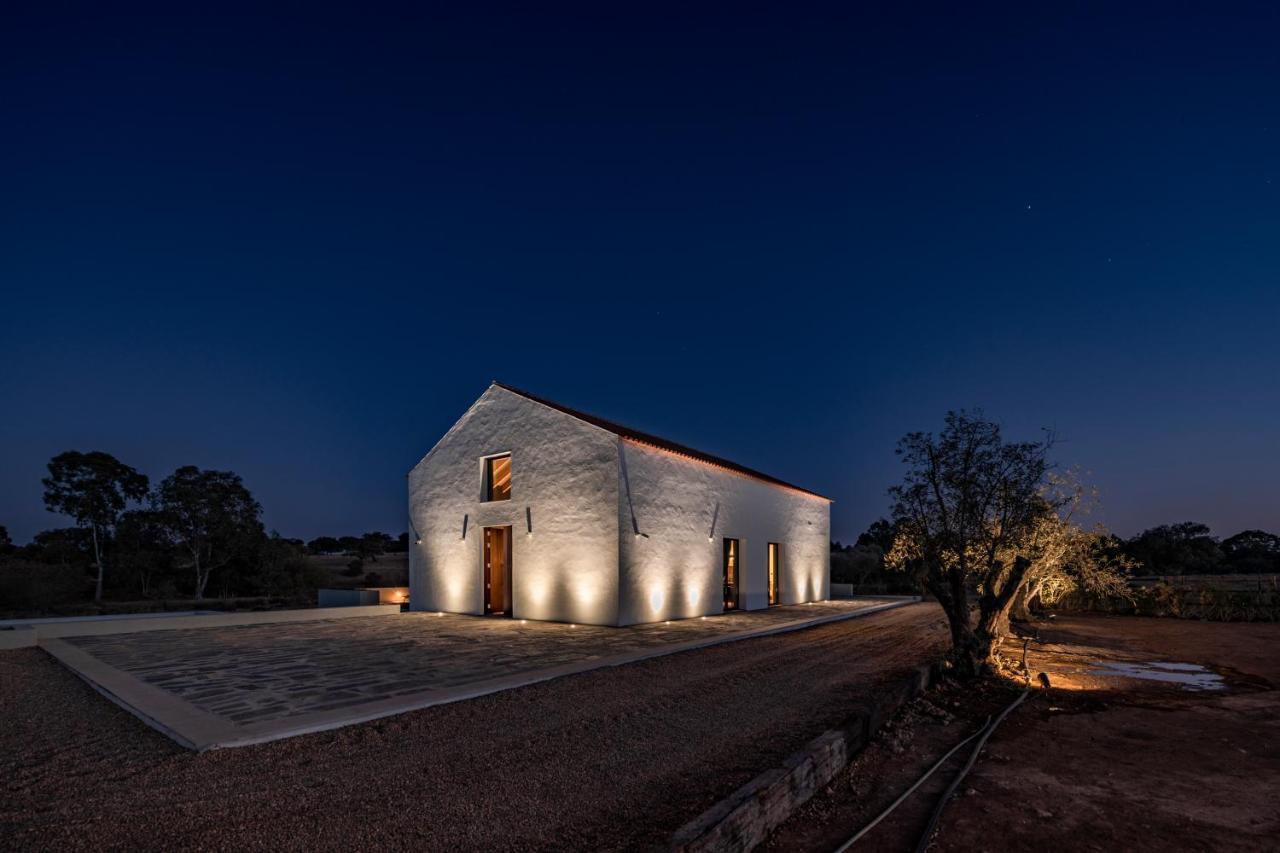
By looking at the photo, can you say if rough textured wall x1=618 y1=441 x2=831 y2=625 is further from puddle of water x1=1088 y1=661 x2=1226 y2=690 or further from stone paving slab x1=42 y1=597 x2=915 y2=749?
puddle of water x1=1088 y1=661 x2=1226 y2=690

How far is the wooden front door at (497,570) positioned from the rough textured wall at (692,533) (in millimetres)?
3652

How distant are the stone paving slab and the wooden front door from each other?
36.1 inches

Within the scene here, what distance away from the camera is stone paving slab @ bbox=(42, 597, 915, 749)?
5.66 m

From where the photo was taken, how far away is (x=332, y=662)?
859 cm

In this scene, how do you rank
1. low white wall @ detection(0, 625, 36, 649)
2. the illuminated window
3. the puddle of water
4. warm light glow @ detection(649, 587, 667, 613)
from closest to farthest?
the puddle of water
low white wall @ detection(0, 625, 36, 649)
warm light glow @ detection(649, 587, 667, 613)
the illuminated window

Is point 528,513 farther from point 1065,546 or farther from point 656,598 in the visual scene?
point 1065,546

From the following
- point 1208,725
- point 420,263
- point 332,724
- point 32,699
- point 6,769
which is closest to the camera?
point 6,769

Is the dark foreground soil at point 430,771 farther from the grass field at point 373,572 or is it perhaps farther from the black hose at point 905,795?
the grass field at point 373,572

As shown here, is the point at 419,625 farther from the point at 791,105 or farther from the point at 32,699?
the point at 791,105

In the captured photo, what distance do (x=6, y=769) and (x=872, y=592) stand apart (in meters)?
27.2

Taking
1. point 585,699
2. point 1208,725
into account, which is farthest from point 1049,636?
point 585,699

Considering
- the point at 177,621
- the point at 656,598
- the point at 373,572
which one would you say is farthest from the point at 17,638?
the point at 373,572

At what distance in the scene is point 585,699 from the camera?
6.42 meters

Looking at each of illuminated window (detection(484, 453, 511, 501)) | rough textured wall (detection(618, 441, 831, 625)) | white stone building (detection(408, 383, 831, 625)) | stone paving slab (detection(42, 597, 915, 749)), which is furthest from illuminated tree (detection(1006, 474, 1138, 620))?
illuminated window (detection(484, 453, 511, 501))
